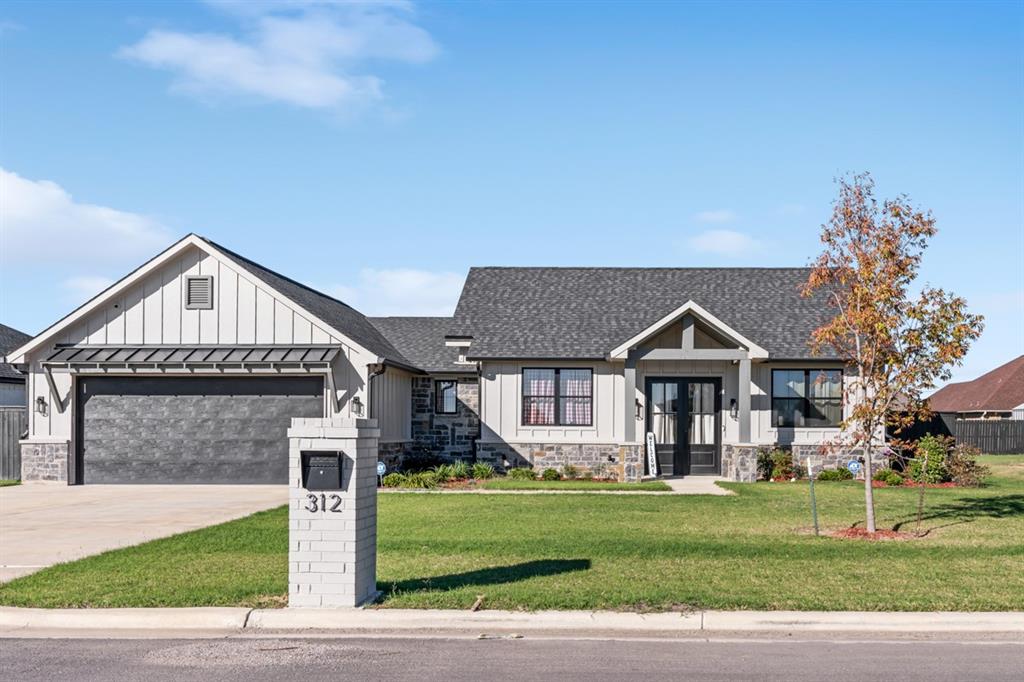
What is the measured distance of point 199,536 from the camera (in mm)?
14078

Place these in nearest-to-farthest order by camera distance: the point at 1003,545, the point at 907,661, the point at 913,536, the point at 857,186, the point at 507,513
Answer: the point at 907,661 < the point at 1003,545 < the point at 913,536 < the point at 857,186 < the point at 507,513

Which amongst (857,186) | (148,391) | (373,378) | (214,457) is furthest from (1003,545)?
(148,391)

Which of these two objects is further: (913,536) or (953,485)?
(953,485)

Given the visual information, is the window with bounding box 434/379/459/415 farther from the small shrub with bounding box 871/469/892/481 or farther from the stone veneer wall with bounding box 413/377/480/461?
the small shrub with bounding box 871/469/892/481

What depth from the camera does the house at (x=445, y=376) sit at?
24.3m

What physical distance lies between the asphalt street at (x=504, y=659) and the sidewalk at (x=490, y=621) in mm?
292

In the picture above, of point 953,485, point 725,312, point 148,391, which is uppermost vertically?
point 725,312

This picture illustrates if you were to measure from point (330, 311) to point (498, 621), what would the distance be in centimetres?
1974

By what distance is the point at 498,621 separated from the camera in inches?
351

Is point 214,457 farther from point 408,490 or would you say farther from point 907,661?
point 907,661

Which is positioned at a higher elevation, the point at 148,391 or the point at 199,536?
the point at 148,391

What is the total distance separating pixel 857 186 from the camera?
50.1 ft

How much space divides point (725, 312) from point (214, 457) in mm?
14580

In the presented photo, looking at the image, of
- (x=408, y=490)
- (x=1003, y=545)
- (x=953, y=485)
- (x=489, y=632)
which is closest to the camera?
(x=489, y=632)
